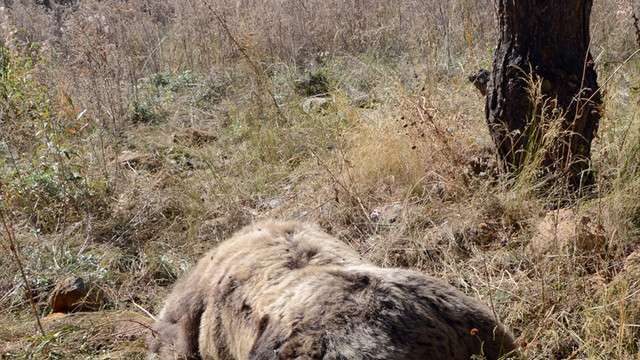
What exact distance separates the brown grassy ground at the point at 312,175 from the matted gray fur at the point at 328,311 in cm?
71

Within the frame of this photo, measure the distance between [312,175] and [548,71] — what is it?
2.00 m

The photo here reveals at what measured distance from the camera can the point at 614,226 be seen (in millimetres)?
3525

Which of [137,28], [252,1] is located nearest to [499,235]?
[252,1]

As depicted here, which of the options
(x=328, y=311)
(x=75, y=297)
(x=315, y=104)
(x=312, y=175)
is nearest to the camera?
(x=328, y=311)

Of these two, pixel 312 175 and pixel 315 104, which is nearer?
pixel 312 175

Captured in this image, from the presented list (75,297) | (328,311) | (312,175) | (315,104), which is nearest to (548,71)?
(312,175)

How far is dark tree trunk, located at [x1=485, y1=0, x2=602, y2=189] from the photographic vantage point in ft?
13.1

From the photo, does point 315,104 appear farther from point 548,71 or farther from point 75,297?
point 75,297

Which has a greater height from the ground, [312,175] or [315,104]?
[315,104]

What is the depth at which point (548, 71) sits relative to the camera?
4.08 meters

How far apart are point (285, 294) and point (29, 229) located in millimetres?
3220

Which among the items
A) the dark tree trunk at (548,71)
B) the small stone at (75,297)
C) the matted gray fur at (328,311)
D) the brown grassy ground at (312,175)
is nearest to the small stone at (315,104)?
the brown grassy ground at (312,175)

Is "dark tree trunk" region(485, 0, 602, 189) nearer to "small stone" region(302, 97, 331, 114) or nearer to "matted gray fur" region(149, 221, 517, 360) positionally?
"matted gray fur" region(149, 221, 517, 360)

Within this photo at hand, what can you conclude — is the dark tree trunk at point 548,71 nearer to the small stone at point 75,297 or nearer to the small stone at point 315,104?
the small stone at point 315,104
